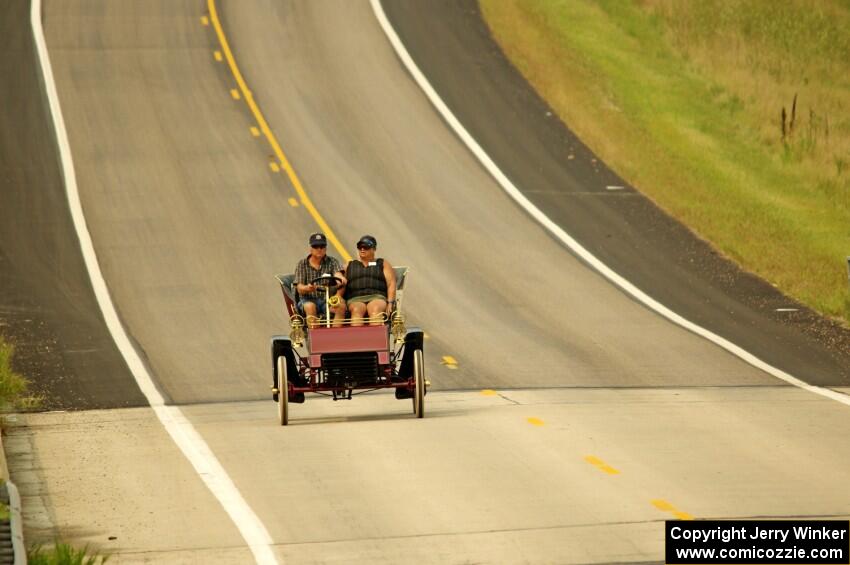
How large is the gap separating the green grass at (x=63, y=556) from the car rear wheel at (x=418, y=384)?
5829mm

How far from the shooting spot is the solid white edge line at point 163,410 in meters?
12.4

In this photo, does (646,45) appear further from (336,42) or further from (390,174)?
(390,174)

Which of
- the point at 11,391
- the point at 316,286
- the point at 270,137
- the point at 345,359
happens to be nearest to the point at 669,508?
the point at 345,359

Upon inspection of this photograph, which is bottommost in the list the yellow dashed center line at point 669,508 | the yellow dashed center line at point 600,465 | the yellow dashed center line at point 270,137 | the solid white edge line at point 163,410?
the yellow dashed center line at point 600,465

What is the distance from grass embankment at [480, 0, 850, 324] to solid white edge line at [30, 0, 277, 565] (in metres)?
11.0

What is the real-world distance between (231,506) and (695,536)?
398 centimetres

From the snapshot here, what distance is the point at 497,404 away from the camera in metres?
18.5

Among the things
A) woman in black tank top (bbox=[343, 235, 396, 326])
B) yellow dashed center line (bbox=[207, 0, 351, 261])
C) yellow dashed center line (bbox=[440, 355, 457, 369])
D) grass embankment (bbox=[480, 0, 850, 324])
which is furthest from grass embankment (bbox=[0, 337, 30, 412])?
grass embankment (bbox=[480, 0, 850, 324])

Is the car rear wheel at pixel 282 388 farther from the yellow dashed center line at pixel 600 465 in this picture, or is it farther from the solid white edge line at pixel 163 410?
the yellow dashed center line at pixel 600 465

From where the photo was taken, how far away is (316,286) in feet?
57.5

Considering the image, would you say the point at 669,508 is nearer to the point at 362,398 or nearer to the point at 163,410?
the point at 362,398

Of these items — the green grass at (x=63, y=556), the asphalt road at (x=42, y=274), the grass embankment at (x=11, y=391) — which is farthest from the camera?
the asphalt road at (x=42, y=274)

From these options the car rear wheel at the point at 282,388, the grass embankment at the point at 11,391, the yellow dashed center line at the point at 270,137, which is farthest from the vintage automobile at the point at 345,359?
the yellow dashed center line at the point at 270,137

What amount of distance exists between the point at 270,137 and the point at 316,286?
1718 cm
